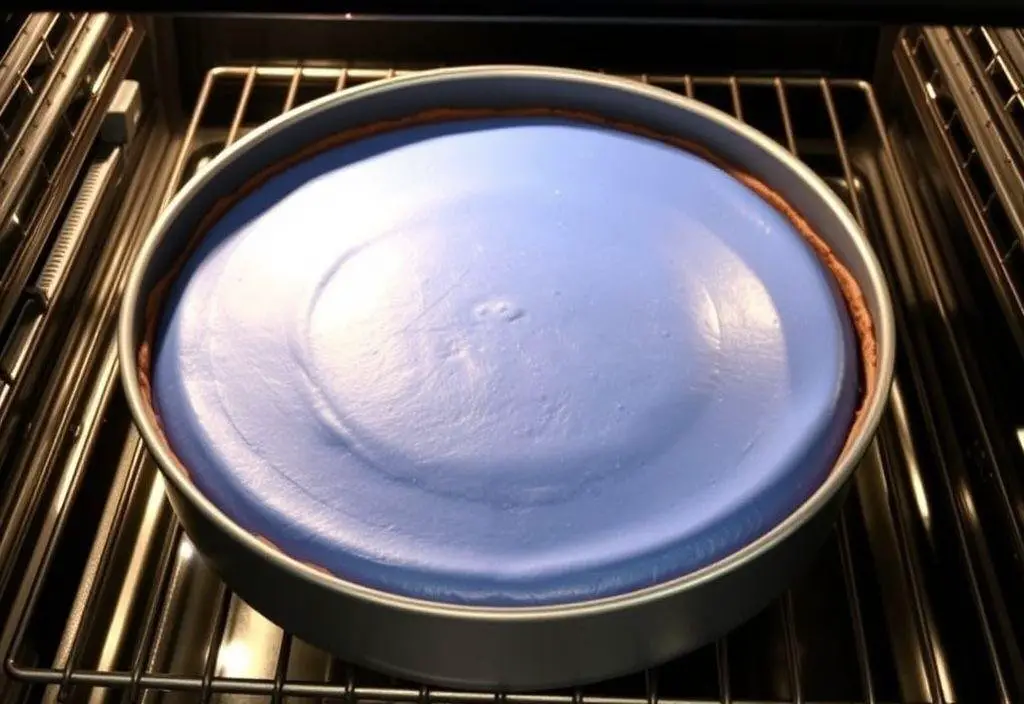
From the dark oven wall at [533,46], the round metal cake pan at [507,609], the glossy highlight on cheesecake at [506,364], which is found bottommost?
the round metal cake pan at [507,609]

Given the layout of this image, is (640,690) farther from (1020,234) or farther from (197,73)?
(197,73)

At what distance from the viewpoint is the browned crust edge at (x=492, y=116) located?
67 cm

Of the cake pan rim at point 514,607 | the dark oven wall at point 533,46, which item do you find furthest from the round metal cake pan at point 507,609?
the dark oven wall at point 533,46

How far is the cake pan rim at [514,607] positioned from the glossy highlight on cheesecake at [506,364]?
0.02m

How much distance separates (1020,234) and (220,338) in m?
0.51

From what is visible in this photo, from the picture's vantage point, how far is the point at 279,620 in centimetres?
62

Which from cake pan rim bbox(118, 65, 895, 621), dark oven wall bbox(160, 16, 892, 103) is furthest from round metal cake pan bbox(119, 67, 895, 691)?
dark oven wall bbox(160, 16, 892, 103)

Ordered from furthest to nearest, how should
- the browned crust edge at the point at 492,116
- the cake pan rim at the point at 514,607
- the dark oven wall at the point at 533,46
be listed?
the dark oven wall at the point at 533,46, the browned crust edge at the point at 492,116, the cake pan rim at the point at 514,607

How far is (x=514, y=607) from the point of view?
0.56 metres

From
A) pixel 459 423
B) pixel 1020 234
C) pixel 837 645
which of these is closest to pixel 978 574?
pixel 837 645

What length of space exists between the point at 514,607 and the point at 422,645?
5 centimetres

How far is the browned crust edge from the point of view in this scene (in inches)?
26.5

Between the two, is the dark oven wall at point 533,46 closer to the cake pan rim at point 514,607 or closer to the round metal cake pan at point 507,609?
the cake pan rim at point 514,607

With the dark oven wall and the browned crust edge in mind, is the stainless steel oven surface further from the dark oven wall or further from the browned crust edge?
the browned crust edge
